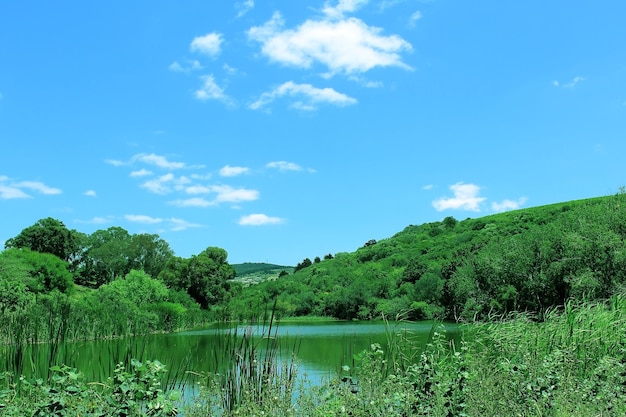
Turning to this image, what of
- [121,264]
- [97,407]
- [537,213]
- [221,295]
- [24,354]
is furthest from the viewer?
[537,213]

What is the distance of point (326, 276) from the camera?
269 feet

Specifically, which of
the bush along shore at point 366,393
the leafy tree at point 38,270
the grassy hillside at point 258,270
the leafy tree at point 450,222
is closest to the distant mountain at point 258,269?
the grassy hillside at point 258,270

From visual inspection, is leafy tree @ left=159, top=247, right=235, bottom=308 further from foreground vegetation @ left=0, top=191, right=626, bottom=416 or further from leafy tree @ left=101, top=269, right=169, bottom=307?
leafy tree @ left=101, top=269, right=169, bottom=307

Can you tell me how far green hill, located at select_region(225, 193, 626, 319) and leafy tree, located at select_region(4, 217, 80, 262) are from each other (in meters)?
21.6

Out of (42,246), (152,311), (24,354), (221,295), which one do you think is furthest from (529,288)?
(42,246)

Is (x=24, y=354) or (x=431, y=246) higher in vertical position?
(x=431, y=246)

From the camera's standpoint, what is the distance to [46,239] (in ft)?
194

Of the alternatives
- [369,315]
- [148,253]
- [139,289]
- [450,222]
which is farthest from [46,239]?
[450,222]

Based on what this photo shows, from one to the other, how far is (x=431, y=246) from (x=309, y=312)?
22690mm

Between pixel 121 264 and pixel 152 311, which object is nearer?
pixel 152 311

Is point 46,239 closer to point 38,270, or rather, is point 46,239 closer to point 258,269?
point 38,270

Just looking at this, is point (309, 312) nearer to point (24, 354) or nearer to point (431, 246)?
point (431, 246)

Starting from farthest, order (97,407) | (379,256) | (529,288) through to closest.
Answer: (379,256), (529,288), (97,407)

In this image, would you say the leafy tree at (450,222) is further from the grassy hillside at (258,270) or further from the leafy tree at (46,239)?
the leafy tree at (46,239)
